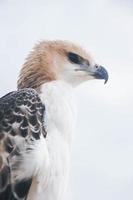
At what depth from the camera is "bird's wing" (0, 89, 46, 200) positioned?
805 cm

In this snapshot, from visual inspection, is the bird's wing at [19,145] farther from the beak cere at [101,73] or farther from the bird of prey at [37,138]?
the beak cere at [101,73]

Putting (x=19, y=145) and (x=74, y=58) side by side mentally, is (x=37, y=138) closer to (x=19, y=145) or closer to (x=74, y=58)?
(x=19, y=145)

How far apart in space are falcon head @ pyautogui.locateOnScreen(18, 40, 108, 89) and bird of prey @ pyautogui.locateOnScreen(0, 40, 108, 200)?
0.05 meters

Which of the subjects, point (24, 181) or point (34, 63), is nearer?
point (24, 181)

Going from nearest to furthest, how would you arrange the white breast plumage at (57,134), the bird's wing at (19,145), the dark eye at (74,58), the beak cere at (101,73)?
1. the bird's wing at (19,145)
2. the white breast plumage at (57,134)
3. the dark eye at (74,58)
4. the beak cere at (101,73)

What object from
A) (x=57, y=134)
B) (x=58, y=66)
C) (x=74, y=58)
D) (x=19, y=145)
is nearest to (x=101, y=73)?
(x=74, y=58)

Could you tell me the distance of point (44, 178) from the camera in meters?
8.25

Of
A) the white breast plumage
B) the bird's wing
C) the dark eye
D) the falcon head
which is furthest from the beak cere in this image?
the bird's wing

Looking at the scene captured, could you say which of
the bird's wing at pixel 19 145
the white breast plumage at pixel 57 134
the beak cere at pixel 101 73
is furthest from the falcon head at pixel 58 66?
the bird's wing at pixel 19 145

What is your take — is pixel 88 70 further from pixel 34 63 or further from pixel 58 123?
pixel 58 123

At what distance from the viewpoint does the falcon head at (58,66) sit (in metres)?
9.55

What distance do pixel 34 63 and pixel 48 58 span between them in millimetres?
164

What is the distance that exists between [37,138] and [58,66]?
1619 mm

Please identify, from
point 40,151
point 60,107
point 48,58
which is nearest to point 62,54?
point 48,58
